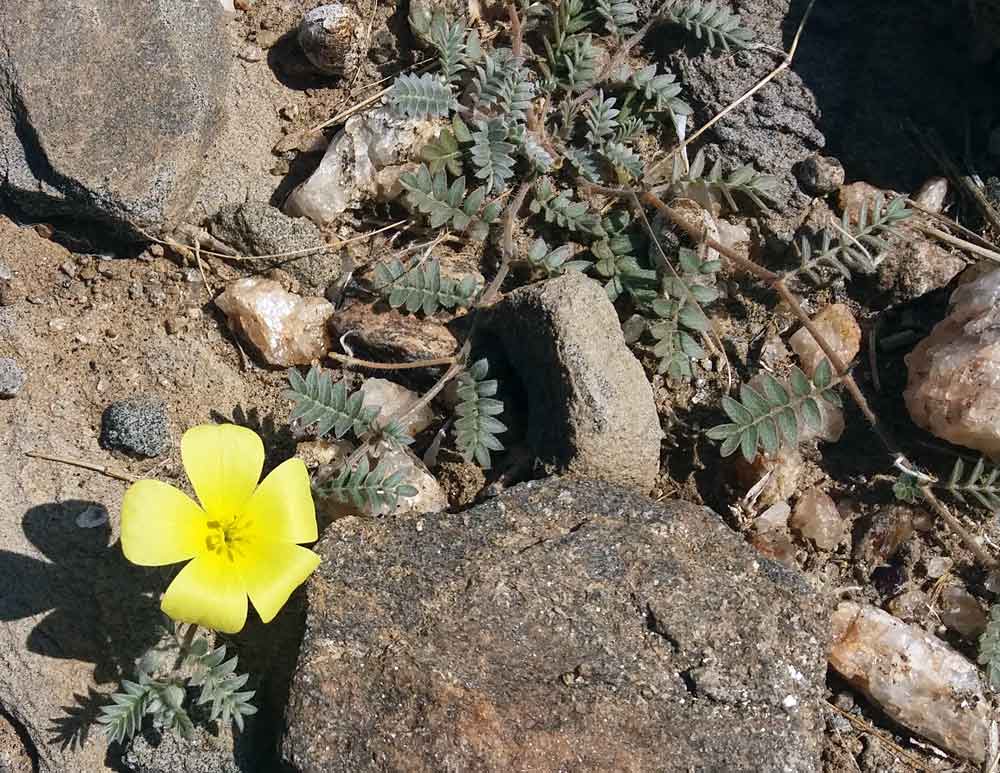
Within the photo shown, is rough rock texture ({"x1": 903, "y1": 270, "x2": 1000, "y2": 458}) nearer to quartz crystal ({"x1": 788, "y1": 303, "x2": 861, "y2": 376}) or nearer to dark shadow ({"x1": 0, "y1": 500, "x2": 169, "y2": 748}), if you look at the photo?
quartz crystal ({"x1": 788, "y1": 303, "x2": 861, "y2": 376})

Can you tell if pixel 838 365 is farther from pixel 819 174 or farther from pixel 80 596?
pixel 80 596

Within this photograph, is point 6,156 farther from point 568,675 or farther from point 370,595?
point 568,675

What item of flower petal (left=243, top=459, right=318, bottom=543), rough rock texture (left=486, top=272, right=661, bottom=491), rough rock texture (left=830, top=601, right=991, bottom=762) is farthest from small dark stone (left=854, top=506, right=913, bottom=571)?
flower petal (left=243, top=459, right=318, bottom=543)

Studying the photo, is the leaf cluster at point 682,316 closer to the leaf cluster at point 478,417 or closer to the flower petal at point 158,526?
the leaf cluster at point 478,417

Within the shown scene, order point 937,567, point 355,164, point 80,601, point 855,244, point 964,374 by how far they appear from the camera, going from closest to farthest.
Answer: point 80,601 → point 964,374 → point 937,567 → point 855,244 → point 355,164

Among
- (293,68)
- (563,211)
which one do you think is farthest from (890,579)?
(293,68)

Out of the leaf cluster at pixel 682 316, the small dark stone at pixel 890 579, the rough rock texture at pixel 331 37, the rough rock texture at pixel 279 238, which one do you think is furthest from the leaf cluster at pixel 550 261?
the small dark stone at pixel 890 579
